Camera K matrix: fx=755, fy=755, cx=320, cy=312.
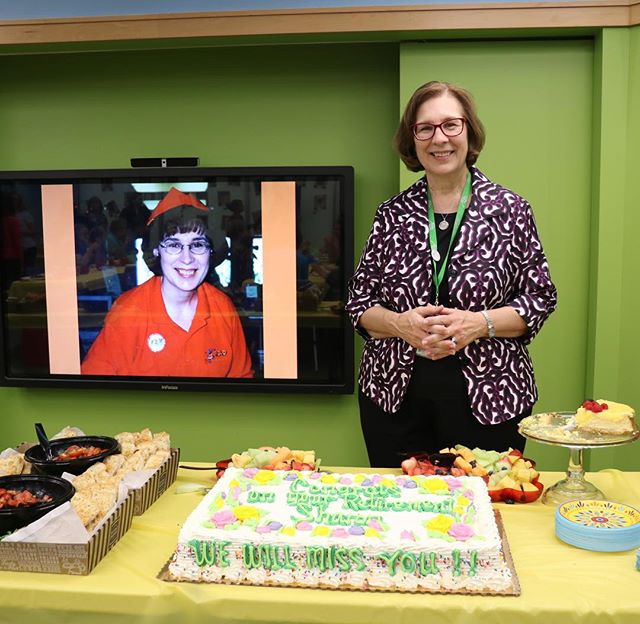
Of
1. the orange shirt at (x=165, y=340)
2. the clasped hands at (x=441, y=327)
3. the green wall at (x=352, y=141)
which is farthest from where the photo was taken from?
the orange shirt at (x=165, y=340)

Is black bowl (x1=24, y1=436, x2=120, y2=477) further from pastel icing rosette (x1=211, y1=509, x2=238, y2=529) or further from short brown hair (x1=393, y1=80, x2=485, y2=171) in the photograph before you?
short brown hair (x1=393, y1=80, x2=485, y2=171)

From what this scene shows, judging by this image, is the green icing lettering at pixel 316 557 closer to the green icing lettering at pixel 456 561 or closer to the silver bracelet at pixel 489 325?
the green icing lettering at pixel 456 561

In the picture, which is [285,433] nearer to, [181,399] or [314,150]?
[181,399]

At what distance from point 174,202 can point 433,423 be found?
184cm

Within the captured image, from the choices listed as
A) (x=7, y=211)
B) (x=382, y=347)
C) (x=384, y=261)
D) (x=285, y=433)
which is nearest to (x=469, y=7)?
(x=384, y=261)

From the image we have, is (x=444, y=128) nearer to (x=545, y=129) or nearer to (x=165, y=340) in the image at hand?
(x=545, y=129)

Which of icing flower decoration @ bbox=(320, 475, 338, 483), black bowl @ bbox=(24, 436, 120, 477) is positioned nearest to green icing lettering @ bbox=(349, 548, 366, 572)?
icing flower decoration @ bbox=(320, 475, 338, 483)

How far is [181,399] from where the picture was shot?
3.72 metres

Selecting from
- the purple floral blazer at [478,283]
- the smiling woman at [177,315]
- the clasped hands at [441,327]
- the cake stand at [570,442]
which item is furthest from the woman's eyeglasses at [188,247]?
the cake stand at [570,442]

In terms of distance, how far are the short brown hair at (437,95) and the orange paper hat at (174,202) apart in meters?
1.45

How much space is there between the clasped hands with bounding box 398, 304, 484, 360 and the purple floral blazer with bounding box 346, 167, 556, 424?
0.08 metres

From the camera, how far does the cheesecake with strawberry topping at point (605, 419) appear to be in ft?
5.49

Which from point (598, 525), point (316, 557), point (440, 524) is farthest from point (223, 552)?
point (598, 525)

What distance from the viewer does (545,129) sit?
10.7 ft
